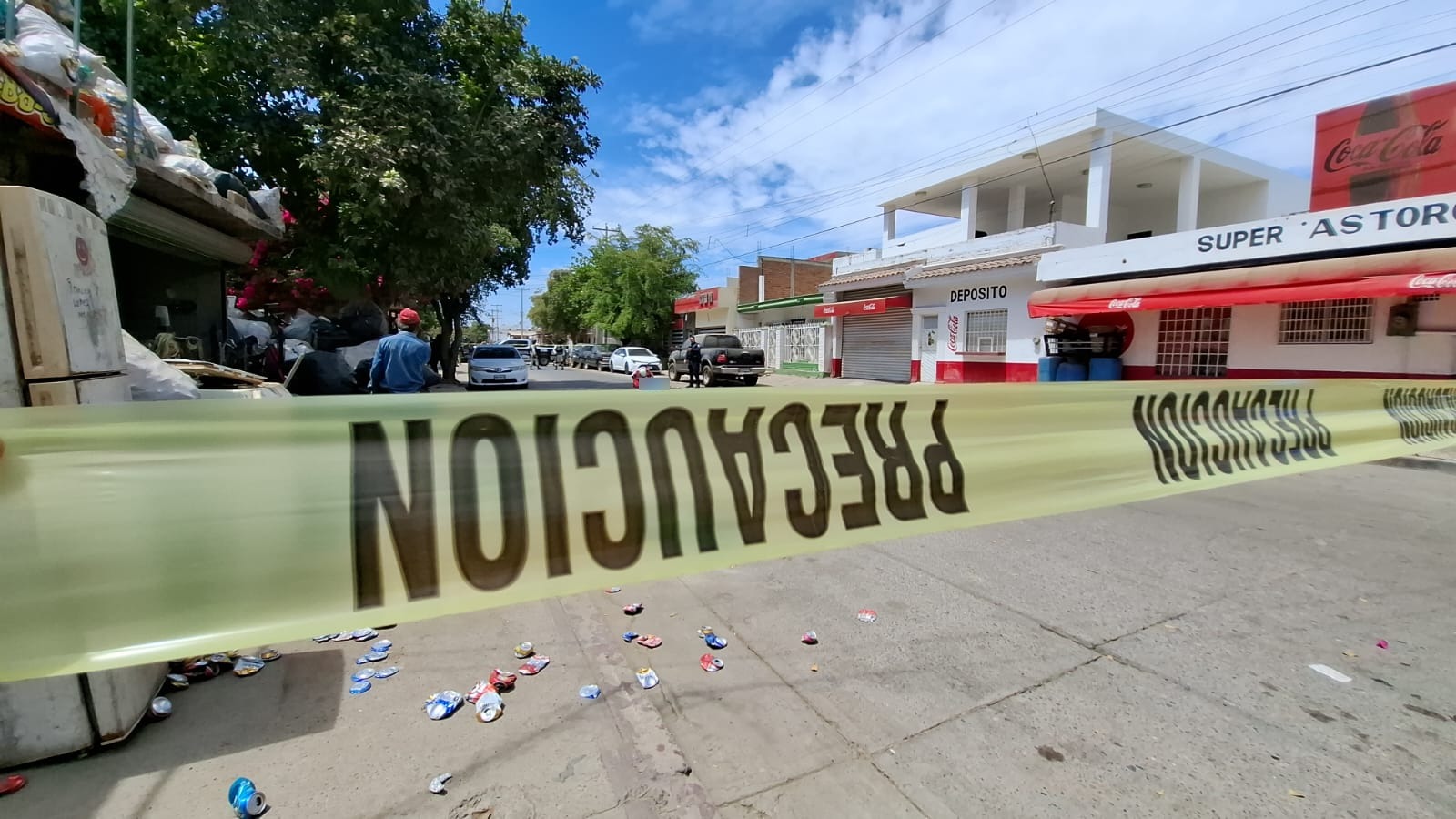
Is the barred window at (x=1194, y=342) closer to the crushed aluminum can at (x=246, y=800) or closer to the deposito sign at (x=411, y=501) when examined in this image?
the deposito sign at (x=411, y=501)

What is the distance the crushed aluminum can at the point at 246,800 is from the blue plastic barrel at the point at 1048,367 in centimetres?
1654

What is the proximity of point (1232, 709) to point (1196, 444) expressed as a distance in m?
1.59

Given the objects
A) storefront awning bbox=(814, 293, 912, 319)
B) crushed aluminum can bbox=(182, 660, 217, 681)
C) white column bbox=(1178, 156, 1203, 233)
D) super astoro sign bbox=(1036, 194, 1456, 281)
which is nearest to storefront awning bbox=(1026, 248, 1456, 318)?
super astoro sign bbox=(1036, 194, 1456, 281)

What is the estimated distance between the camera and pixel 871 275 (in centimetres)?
2195

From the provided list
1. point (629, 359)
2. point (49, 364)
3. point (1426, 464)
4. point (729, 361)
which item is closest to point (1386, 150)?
point (1426, 464)

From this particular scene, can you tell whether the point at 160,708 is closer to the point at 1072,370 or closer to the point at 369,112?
the point at 369,112

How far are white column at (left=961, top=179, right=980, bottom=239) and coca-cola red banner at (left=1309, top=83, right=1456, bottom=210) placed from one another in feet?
25.3

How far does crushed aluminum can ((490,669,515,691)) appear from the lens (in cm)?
273

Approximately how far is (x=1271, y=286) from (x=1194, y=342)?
281cm

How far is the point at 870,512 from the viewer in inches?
95.3

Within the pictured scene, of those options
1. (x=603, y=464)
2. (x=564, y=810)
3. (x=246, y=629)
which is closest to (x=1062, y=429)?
(x=603, y=464)

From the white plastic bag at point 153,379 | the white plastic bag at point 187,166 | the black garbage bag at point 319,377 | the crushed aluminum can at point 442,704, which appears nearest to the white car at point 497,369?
the black garbage bag at point 319,377

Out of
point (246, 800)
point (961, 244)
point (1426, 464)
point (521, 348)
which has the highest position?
point (961, 244)

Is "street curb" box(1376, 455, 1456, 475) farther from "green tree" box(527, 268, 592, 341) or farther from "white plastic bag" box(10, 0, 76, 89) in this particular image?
"green tree" box(527, 268, 592, 341)
